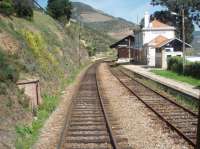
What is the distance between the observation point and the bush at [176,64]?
1940 inches

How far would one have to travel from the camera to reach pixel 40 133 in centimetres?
1630

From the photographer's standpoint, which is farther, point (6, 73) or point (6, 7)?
point (6, 7)

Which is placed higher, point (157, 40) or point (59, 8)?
point (59, 8)

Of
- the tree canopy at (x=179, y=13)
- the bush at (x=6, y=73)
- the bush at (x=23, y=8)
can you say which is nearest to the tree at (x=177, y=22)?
the tree canopy at (x=179, y=13)

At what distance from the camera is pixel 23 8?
46.5 meters

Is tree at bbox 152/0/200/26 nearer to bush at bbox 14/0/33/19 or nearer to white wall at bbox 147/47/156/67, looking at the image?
white wall at bbox 147/47/156/67

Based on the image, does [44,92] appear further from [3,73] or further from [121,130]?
[121,130]

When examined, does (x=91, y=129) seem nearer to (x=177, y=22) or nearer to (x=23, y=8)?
(x=23, y=8)

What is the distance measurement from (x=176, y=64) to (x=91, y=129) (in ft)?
119

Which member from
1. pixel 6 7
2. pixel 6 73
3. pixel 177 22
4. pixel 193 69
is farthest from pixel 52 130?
pixel 177 22

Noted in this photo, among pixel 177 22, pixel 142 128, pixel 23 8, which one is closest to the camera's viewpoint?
pixel 142 128

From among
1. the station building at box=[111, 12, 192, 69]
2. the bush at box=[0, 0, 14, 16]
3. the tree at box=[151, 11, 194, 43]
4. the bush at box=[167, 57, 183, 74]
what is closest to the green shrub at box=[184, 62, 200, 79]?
the bush at box=[167, 57, 183, 74]

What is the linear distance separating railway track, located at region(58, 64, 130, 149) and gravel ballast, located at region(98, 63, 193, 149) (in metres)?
0.38

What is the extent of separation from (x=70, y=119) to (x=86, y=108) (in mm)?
3591
